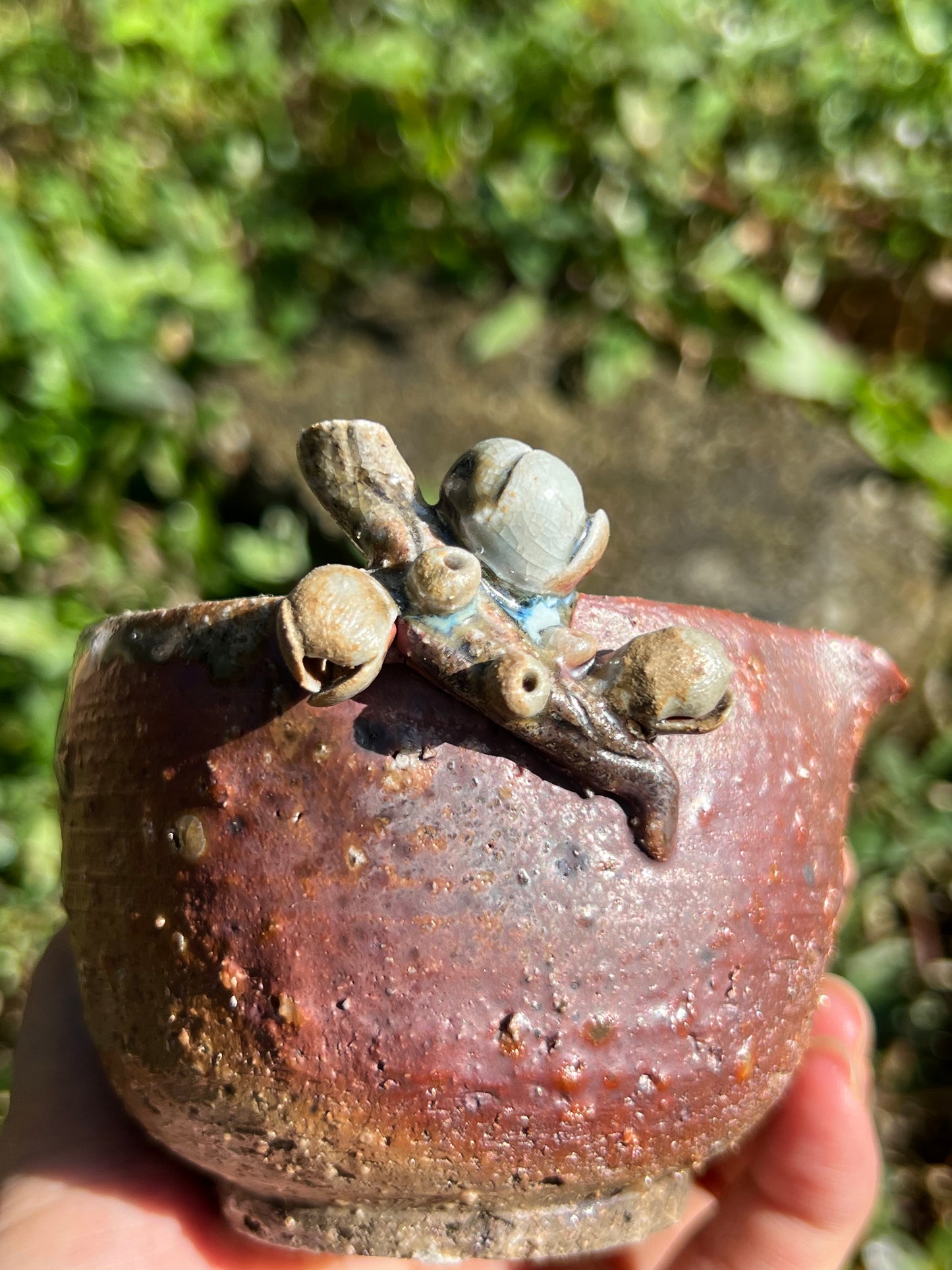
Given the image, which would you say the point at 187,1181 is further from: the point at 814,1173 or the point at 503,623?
the point at 503,623

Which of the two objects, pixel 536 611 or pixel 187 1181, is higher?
pixel 536 611

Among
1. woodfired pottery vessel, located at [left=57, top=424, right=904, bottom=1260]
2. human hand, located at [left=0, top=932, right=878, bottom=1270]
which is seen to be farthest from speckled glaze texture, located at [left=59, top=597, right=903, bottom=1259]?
human hand, located at [left=0, top=932, right=878, bottom=1270]

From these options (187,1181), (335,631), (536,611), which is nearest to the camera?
(335,631)

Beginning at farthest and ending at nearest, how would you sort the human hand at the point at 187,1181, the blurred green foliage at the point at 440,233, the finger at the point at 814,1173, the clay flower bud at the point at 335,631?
the blurred green foliage at the point at 440,233, the finger at the point at 814,1173, the human hand at the point at 187,1181, the clay flower bud at the point at 335,631

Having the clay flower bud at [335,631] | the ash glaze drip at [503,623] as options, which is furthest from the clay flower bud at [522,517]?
the clay flower bud at [335,631]

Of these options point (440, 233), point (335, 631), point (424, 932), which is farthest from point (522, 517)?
point (440, 233)

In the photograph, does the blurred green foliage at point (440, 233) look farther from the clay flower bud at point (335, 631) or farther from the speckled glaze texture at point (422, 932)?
the clay flower bud at point (335, 631)

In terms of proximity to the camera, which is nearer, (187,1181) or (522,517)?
(522,517)
